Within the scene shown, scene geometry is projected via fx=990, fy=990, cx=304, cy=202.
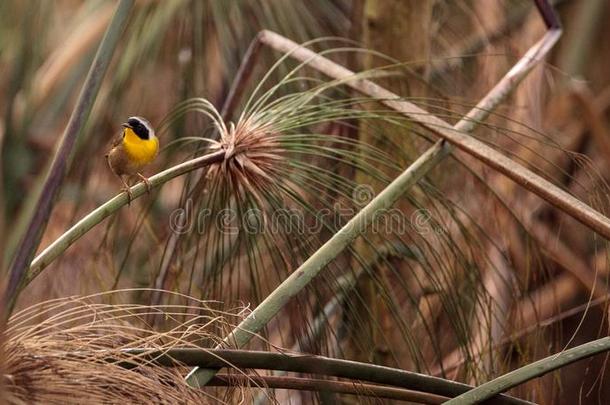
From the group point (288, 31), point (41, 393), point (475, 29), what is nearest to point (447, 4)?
point (475, 29)

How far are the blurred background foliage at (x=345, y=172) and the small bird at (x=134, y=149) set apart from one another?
68mm

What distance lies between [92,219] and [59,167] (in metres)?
0.16

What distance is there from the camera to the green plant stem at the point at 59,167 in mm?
789

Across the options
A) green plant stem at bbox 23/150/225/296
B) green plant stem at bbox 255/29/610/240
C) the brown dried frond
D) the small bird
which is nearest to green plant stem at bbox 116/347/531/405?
the brown dried frond

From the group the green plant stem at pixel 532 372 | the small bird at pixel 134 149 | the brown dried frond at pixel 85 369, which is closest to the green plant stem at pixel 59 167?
the brown dried frond at pixel 85 369

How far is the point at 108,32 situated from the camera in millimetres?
894

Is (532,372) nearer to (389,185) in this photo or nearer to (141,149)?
(389,185)

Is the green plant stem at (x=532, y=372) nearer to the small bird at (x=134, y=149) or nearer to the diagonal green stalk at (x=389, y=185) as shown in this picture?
the diagonal green stalk at (x=389, y=185)

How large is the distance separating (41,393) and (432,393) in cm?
38

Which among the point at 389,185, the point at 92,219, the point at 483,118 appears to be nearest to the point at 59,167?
the point at 92,219

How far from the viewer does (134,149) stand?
1.64 m

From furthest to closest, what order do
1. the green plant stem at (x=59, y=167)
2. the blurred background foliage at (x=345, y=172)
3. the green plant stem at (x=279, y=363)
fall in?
the blurred background foliage at (x=345, y=172) → the green plant stem at (x=279, y=363) → the green plant stem at (x=59, y=167)

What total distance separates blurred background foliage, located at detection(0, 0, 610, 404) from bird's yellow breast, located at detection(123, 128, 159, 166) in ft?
0.23

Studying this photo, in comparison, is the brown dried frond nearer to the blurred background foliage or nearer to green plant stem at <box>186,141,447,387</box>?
green plant stem at <box>186,141,447,387</box>
